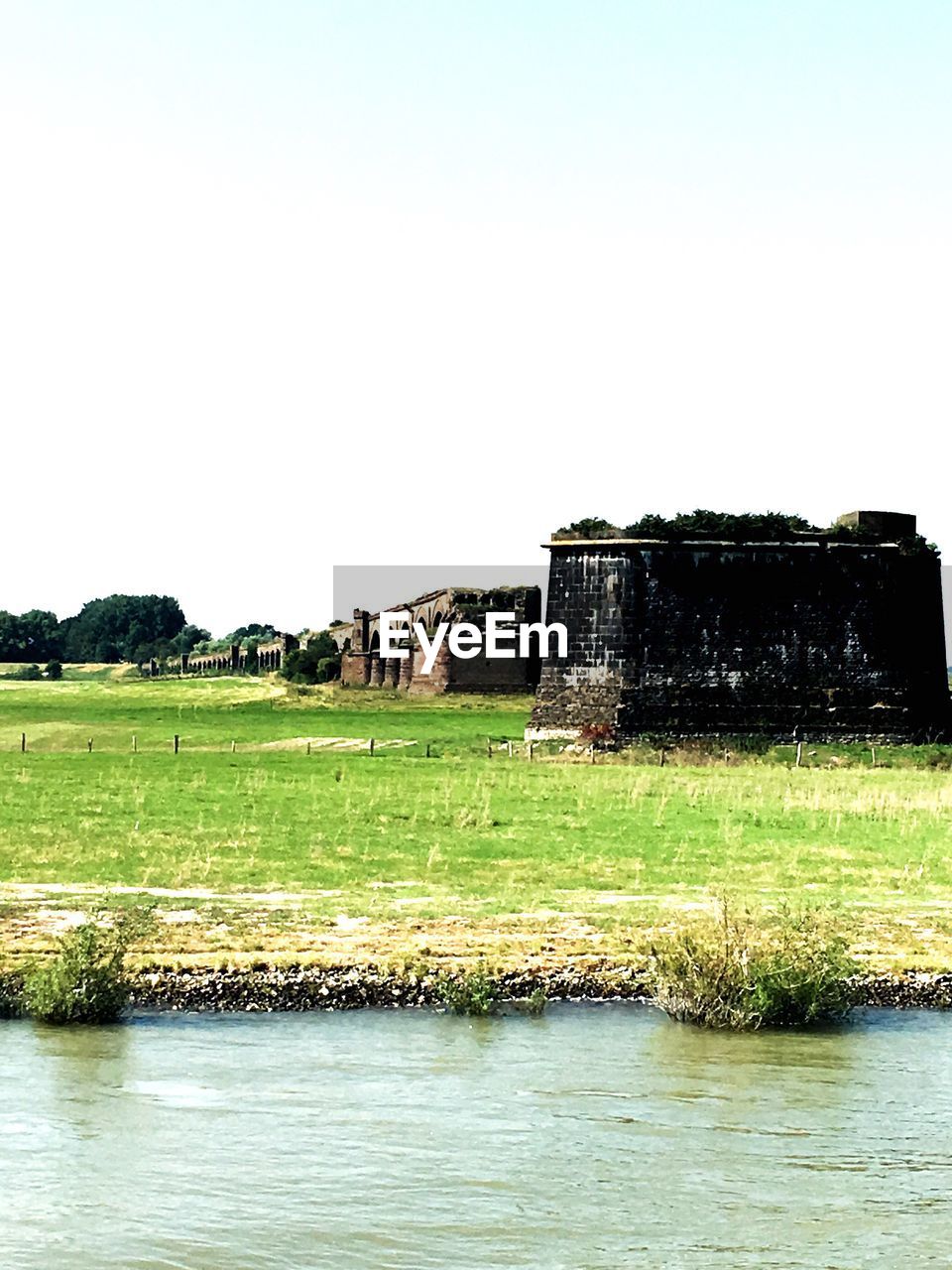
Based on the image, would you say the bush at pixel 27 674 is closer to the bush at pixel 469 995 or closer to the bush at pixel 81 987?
the bush at pixel 81 987

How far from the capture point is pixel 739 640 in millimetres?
49781

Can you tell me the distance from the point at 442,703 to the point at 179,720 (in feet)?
44.8

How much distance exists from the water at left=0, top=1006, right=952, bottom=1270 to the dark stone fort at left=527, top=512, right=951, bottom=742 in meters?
34.1

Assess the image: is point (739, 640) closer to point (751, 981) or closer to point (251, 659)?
point (751, 981)

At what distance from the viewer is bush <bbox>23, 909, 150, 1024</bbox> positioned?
49.3 ft

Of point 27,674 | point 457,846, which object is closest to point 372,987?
point 457,846

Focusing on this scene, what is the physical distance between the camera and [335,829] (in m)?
27.8

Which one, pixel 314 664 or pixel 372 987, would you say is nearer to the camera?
pixel 372 987

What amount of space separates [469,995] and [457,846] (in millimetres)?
10284

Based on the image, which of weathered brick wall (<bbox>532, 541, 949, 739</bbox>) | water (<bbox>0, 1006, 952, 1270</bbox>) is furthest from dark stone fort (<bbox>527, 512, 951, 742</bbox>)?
water (<bbox>0, 1006, 952, 1270</bbox>)

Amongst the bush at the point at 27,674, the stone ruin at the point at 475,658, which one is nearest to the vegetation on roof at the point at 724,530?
the stone ruin at the point at 475,658

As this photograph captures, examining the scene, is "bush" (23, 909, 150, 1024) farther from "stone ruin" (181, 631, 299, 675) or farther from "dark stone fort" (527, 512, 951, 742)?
"stone ruin" (181, 631, 299, 675)

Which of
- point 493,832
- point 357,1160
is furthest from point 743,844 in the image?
point 357,1160

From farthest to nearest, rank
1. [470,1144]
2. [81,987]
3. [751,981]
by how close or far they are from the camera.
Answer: [751,981]
[81,987]
[470,1144]
